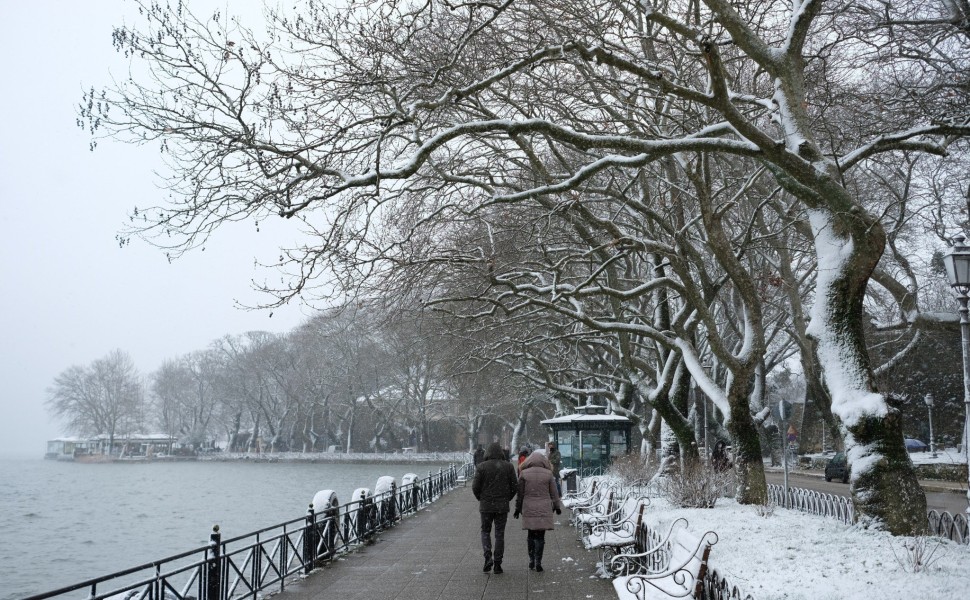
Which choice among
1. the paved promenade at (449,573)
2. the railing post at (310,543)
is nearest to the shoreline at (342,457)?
the paved promenade at (449,573)

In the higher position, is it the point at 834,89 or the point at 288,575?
the point at 834,89

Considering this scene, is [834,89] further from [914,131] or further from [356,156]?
[356,156]

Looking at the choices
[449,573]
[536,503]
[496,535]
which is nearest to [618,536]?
[536,503]

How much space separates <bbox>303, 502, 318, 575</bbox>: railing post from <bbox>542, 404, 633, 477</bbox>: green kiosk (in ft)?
49.1

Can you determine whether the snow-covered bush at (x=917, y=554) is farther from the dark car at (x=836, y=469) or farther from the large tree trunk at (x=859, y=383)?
the dark car at (x=836, y=469)

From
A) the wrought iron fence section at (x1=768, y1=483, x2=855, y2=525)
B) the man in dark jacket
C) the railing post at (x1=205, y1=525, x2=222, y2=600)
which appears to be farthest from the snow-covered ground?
the railing post at (x1=205, y1=525, x2=222, y2=600)

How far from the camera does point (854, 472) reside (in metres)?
8.59

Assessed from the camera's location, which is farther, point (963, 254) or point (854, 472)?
point (963, 254)

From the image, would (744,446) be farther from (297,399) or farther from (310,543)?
(297,399)

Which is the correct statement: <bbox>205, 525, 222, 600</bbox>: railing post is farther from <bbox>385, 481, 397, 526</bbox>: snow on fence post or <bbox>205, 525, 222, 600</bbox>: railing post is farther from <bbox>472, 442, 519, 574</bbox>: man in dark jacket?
<bbox>385, 481, 397, 526</bbox>: snow on fence post

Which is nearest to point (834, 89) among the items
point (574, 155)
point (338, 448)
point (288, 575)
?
point (574, 155)

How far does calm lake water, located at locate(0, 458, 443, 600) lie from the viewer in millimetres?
27922

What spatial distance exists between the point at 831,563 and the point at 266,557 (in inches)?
271

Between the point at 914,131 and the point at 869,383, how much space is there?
111 inches
